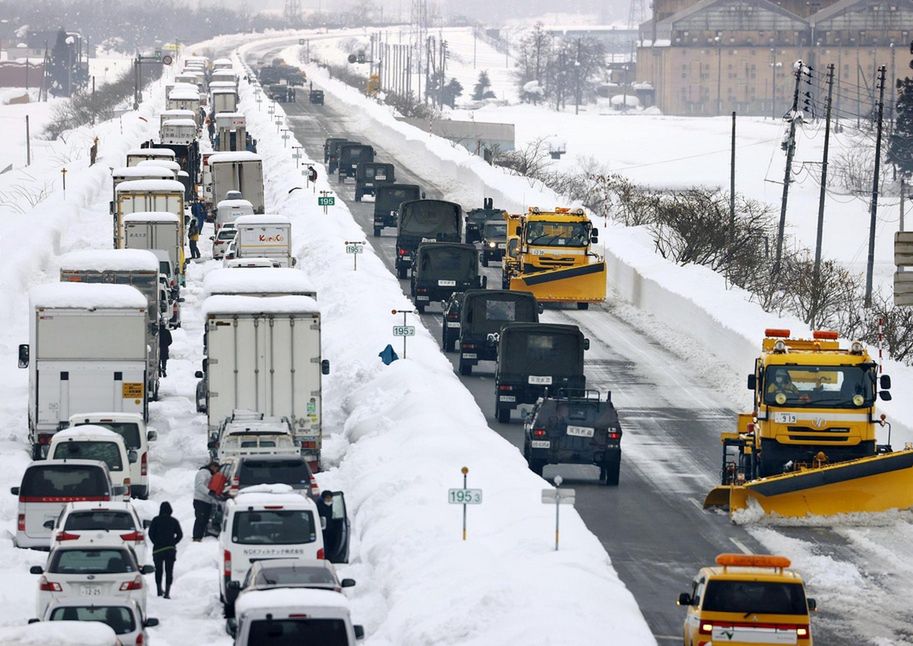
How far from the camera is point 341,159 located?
278ft

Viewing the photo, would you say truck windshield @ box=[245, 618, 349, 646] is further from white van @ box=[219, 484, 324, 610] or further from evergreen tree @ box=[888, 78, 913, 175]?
evergreen tree @ box=[888, 78, 913, 175]

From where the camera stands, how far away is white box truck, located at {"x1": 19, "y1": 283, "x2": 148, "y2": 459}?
3020cm

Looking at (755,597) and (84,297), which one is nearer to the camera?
(755,597)

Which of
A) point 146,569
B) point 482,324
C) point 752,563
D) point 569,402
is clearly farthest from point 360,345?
point 752,563

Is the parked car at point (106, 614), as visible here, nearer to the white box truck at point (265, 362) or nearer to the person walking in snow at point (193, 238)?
the white box truck at point (265, 362)

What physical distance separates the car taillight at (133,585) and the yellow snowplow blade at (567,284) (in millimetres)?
28728

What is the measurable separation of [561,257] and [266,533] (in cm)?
2936

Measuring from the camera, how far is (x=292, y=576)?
705 inches

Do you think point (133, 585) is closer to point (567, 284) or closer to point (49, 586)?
point (49, 586)

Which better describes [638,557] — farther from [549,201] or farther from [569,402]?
[549,201]

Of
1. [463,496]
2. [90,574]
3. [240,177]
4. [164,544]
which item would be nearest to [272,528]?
[164,544]

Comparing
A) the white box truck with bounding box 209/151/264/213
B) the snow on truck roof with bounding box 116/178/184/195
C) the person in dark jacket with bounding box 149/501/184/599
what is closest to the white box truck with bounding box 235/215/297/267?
the snow on truck roof with bounding box 116/178/184/195

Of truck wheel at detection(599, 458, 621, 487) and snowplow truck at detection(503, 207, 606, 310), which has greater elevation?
snowplow truck at detection(503, 207, 606, 310)

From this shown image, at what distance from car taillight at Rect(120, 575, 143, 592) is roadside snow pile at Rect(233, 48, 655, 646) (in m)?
2.66
